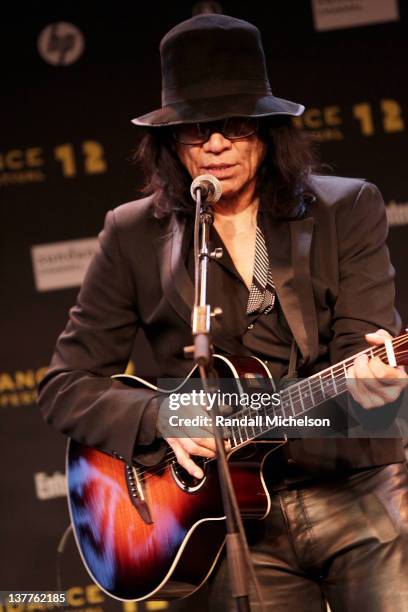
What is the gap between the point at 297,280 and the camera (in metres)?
3.06

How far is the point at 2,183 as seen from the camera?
506 cm

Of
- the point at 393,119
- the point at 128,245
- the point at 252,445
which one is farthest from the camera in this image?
the point at 393,119

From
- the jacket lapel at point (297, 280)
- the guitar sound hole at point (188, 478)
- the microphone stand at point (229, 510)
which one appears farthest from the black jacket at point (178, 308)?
the microphone stand at point (229, 510)

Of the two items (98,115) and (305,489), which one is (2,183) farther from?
(305,489)

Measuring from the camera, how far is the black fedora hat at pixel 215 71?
122 inches

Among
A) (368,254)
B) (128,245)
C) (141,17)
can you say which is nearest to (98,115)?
(141,17)

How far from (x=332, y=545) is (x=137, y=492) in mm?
671

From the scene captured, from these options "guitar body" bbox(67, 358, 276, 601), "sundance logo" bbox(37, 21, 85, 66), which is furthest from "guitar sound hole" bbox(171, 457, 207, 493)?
"sundance logo" bbox(37, 21, 85, 66)

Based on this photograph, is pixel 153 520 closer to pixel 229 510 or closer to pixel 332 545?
pixel 332 545

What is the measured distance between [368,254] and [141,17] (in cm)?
238

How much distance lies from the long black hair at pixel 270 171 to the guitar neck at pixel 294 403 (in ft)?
1.92

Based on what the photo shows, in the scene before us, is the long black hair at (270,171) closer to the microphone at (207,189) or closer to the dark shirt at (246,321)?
the dark shirt at (246,321)

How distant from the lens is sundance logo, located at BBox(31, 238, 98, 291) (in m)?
5.02

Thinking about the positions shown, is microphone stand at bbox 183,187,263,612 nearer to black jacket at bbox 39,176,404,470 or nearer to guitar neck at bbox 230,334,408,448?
guitar neck at bbox 230,334,408,448
